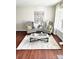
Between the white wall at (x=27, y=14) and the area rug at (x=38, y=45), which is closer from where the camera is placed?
the area rug at (x=38, y=45)

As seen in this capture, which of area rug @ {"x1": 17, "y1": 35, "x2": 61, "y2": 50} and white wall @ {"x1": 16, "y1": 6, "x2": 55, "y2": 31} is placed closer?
area rug @ {"x1": 17, "y1": 35, "x2": 61, "y2": 50}

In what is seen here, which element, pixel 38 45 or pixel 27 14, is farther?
pixel 27 14

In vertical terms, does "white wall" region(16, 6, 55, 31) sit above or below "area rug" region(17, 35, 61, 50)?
above

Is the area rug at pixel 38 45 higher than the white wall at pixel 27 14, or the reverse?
the white wall at pixel 27 14

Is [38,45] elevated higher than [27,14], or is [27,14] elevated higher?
[27,14]

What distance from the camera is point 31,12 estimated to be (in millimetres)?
9008
